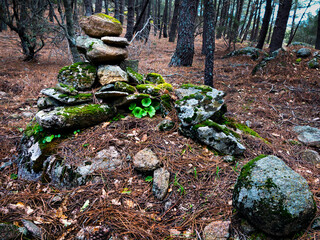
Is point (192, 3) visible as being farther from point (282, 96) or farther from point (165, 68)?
point (282, 96)

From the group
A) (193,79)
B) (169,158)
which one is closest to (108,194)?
(169,158)

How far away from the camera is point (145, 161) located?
2.52 meters

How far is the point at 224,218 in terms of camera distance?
1.95 meters

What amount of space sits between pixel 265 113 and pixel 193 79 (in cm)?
275

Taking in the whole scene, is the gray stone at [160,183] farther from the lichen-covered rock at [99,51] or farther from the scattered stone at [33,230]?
the lichen-covered rock at [99,51]

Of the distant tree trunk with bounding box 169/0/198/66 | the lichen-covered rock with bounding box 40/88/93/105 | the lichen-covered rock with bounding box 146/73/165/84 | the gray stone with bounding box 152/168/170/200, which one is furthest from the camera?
the distant tree trunk with bounding box 169/0/198/66

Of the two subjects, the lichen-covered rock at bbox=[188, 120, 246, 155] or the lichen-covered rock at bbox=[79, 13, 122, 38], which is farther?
the lichen-covered rock at bbox=[79, 13, 122, 38]

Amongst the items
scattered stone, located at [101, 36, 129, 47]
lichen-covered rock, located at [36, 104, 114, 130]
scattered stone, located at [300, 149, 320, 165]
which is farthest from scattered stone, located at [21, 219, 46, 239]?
scattered stone, located at [300, 149, 320, 165]

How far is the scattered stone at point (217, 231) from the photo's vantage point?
5.75 ft

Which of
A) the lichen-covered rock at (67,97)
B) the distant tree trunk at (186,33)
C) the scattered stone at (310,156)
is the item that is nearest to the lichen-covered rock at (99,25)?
the lichen-covered rock at (67,97)

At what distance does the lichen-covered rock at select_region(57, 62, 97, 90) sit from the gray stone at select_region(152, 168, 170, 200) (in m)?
2.30

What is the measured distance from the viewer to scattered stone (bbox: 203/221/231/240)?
5.75 feet

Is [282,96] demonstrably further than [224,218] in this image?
Yes

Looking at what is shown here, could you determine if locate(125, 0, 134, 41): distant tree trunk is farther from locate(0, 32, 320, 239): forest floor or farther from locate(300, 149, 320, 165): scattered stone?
locate(300, 149, 320, 165): scattered stone
